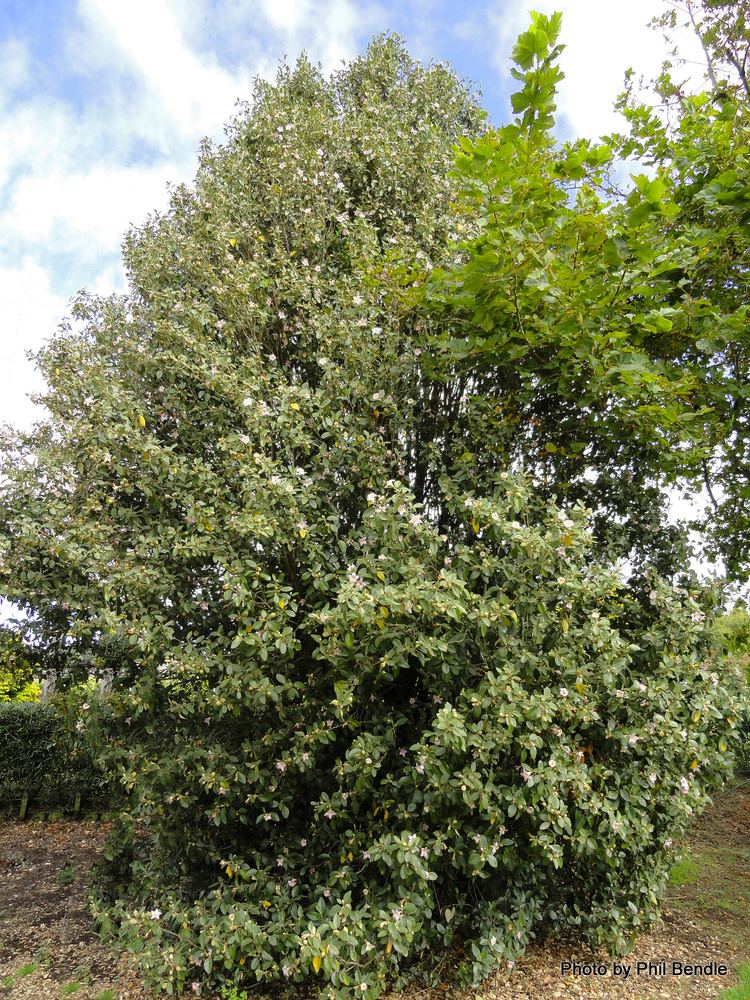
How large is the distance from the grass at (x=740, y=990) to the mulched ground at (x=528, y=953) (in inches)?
2.2

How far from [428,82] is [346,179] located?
1914 mm

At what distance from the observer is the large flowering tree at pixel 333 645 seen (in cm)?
365

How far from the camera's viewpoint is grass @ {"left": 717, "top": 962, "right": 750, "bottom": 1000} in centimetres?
399

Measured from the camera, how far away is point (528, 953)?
14.9 ft

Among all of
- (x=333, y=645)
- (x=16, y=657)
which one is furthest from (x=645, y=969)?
(x=16, y=657)

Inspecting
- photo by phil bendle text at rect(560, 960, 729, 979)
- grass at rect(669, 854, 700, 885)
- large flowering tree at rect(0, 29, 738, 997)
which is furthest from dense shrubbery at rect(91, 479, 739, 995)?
grass at rect(669, 854, 700, 885)

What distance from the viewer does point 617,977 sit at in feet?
14.1

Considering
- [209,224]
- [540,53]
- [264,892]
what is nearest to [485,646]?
[264,892]

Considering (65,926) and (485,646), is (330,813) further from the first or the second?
(65,926)

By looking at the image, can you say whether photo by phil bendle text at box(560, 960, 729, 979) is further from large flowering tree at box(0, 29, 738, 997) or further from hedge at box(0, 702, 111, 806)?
hedge at box(0, 702, 111, 806)

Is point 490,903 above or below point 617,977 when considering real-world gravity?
above

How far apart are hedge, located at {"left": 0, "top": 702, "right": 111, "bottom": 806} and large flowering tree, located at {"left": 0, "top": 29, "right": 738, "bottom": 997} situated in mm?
3441

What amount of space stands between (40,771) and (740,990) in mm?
7343

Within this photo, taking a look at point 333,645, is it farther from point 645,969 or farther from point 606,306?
point 645,969
